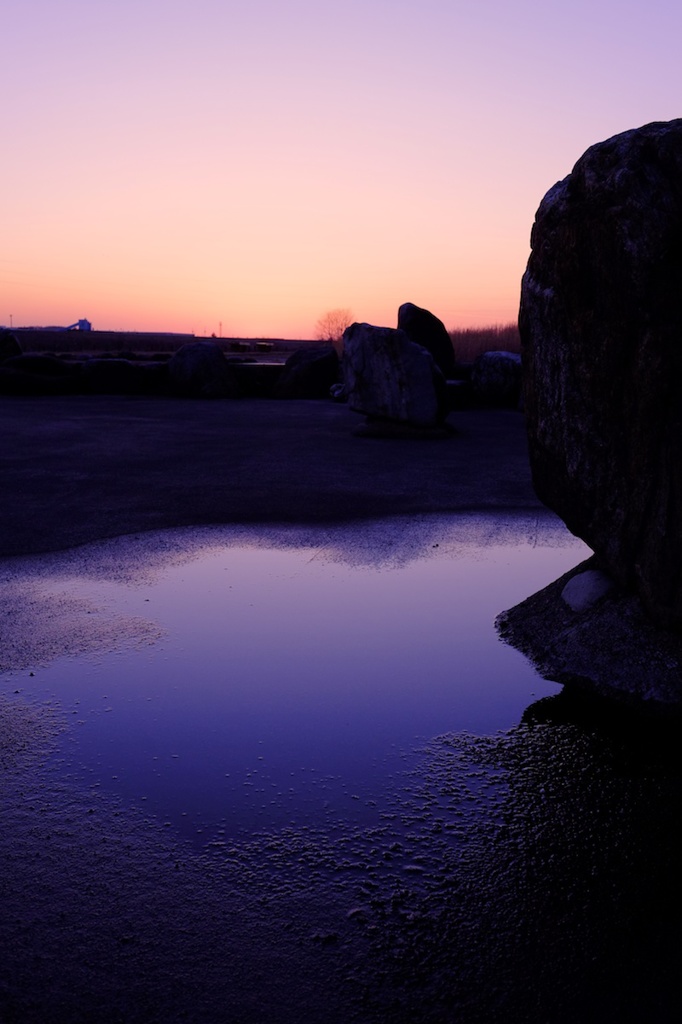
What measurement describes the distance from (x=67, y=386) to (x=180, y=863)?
61.9 feet

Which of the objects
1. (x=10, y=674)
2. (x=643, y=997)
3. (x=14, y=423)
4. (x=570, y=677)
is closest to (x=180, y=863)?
(x=643, y=997)

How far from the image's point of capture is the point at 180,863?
2639 millimetres

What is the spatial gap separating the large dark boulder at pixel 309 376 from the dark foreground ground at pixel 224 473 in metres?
5.49

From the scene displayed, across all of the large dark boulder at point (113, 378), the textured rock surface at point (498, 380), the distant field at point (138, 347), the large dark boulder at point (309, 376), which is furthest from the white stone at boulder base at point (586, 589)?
the distant field at point (138, 347)

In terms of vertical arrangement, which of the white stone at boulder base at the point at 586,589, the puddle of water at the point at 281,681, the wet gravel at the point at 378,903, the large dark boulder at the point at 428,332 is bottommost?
the wet gravel at the point at 378,903

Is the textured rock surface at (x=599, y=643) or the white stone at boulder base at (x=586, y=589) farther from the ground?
the white stone at boulder base at (x=586, y=589)

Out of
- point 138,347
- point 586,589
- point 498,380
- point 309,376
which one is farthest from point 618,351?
point 138,347

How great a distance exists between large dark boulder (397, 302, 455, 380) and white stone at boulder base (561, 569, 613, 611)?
52.2ft

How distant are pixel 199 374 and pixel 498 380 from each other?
6.16 metres

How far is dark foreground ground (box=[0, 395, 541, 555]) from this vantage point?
741 centimetres

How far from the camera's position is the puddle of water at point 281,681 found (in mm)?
3111

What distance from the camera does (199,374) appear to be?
20.6m

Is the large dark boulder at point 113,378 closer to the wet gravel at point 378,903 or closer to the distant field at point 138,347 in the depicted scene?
the distant field at point 138,347

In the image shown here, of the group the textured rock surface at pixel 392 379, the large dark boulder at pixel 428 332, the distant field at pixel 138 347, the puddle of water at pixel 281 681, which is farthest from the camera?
the distant field at pixel 138 347
